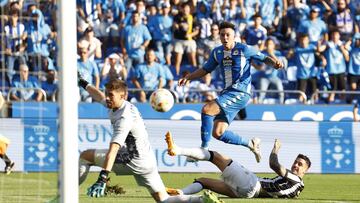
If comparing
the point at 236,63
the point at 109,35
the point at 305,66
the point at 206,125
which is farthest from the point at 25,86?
the point at 305,66

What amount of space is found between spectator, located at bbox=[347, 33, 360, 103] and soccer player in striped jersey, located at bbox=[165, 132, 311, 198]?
1040cm

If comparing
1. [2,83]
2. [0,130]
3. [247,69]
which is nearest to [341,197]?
[247,69]

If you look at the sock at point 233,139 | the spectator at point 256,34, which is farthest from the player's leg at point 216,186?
the spectator at point 256,34

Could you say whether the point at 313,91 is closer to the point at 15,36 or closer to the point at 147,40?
the point at 147,40

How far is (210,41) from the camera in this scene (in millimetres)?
23594

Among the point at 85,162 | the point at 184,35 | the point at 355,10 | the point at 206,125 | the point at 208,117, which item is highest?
the point at 355,10

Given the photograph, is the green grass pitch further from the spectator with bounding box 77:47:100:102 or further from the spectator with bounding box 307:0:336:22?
the spectator with bounding box 307:0:336:22

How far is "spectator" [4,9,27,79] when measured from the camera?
14750 millimetres

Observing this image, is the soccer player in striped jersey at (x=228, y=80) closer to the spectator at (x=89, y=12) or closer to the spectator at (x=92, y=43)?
the spectator at (x=92, y=43)

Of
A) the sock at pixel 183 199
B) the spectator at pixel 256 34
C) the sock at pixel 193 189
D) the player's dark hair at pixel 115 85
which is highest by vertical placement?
the spectator at pixel 256 34

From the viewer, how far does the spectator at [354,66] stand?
2365 centimetres

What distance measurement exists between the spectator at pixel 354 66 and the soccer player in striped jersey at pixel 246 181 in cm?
1040

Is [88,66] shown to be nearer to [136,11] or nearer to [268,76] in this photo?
[136,11]

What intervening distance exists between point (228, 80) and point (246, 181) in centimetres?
379
